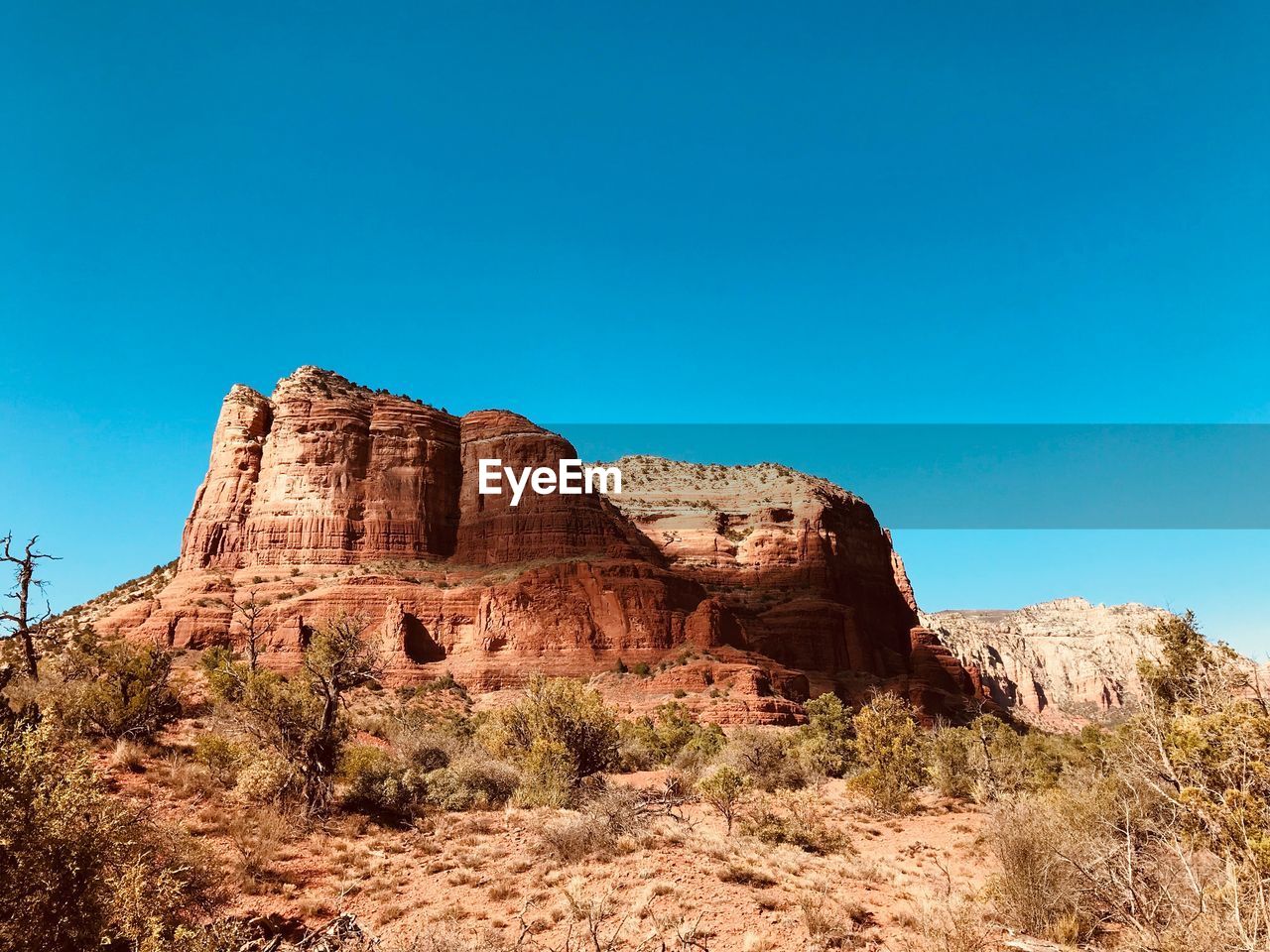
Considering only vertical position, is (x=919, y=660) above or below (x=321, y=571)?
below

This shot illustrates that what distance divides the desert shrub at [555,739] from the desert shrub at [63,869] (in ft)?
33.9

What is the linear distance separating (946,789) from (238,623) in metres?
51.3

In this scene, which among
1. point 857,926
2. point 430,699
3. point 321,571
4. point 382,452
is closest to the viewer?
point 857,926

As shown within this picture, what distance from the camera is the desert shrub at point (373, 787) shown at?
14766 millimetres

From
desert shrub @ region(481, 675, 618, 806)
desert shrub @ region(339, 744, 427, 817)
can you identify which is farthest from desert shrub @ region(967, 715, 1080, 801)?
desert shrub @ region(339, 744, 427, 817)

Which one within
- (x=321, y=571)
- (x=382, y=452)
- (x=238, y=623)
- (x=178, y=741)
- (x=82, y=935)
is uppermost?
(x=382, y=452)

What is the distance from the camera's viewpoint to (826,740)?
29812 millimetres

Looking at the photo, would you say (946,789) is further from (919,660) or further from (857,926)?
(919,660)

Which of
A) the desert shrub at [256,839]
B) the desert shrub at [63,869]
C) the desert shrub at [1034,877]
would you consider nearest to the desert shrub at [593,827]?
the desert shrub at [256,839]

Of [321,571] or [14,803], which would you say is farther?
[321,571]

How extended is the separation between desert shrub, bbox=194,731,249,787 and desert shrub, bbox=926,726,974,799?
18.6 metres

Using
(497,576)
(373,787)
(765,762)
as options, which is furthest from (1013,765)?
(497,576)

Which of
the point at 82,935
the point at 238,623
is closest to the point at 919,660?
the point at 238,623

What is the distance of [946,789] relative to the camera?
66.8 feet
